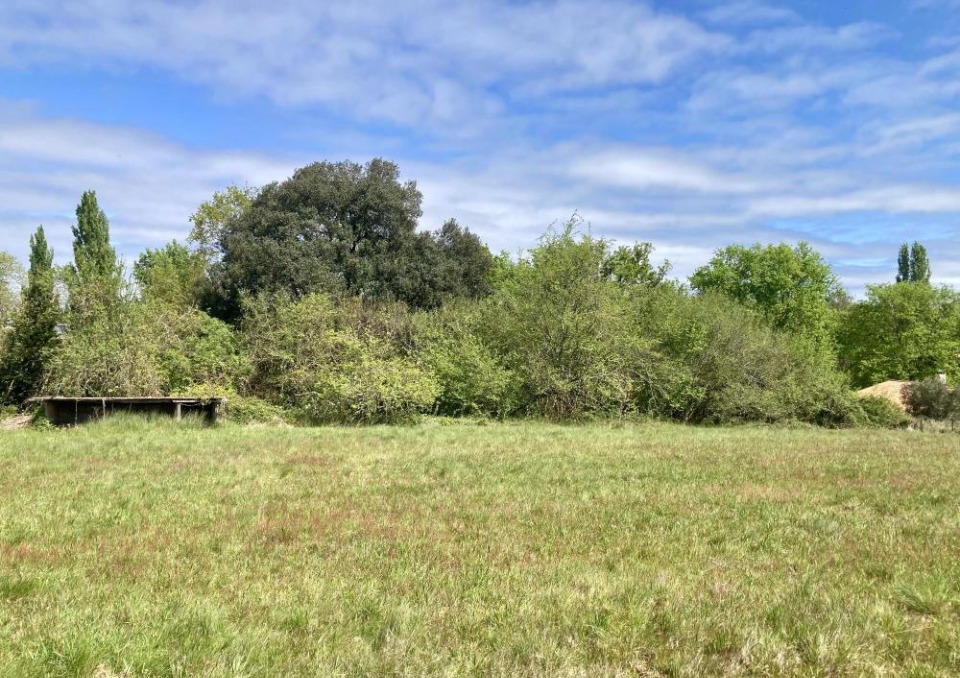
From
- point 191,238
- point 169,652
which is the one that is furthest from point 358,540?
point 191,238

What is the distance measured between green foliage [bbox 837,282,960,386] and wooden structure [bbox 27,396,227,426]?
47.9m

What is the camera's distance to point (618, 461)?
13.3m

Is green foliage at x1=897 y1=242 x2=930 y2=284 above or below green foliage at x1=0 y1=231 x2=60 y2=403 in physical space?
above

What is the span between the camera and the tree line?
25.4 metres

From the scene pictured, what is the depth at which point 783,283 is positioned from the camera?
51.0m

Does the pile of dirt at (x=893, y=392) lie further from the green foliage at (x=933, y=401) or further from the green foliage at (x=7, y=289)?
the green foliage at (x=7, y=289)

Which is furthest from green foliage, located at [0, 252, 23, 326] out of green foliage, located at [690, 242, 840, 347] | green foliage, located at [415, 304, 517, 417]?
green foliage, located at [690, 242, 840, 347]

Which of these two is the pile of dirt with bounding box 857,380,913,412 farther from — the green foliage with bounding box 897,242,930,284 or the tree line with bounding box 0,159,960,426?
the green foliage with bounding box 897,242,930,284

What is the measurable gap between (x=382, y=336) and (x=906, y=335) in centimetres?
4122

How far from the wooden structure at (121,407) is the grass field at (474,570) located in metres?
8.69

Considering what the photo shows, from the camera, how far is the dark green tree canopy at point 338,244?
35.0 m

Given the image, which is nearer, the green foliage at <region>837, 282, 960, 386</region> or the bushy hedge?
the bushy hedge

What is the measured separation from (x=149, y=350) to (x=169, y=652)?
934 inches

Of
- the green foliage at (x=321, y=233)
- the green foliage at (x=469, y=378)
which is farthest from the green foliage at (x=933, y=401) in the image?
the green foliage at (x=321, y=233)
